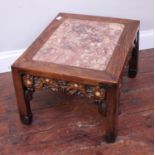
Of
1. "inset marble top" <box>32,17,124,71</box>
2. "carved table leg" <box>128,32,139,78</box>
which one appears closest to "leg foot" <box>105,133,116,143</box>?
"inset marble top" <box>32,17,124,71</box>

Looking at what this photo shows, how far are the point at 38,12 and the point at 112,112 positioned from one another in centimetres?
81

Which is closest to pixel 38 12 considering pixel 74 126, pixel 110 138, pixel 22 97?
pixel 22 97

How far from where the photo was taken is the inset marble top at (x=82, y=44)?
4.20 ft

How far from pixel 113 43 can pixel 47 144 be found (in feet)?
1.87

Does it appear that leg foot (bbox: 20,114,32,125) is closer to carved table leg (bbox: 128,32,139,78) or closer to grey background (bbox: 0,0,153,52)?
grey background (bbox: 0,0,153,52)

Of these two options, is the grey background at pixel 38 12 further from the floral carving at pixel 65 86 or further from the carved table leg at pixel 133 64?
the floral carving at pixel 65 86

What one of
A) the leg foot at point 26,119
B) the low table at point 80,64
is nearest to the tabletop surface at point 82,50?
the low table at point 80,64

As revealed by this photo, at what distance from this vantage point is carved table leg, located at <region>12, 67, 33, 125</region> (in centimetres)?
130

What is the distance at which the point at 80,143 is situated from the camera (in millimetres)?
1397

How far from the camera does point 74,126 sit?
1.48 m

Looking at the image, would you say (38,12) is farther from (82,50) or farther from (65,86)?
(65,86)

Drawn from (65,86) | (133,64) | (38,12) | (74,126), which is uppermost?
(38,12)

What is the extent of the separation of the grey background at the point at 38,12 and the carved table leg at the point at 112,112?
0.74 metres

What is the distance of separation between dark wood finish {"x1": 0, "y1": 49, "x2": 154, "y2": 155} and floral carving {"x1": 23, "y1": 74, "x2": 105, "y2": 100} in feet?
0.85
